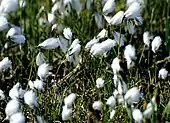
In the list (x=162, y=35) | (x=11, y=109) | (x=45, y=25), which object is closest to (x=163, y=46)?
(x=162, y=35)

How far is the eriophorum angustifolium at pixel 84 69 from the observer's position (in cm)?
189

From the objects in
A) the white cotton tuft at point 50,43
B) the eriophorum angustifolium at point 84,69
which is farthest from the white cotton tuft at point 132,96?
the white cotton tuft at point 50,43

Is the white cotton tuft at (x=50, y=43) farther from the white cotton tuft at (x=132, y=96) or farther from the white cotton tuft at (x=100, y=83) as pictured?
the white cotton tuft at (x=132, y=96)

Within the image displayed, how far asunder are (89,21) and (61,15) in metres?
0.18

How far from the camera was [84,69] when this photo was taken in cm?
234

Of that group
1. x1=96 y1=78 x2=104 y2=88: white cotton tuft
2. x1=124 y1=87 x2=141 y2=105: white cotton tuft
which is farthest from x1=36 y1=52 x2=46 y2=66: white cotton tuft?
x1=124 y1=87 x2=141 y2=105: white cotton tuft

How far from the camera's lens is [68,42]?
2.38 metres

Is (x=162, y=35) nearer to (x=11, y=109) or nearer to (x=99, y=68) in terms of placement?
(x=99, y=68)

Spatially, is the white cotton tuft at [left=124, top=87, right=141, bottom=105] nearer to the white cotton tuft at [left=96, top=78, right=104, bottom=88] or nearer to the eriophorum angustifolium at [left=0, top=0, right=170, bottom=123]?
the eriophorum angustifolium at [left=0, top=0, right=170, bottom=123]

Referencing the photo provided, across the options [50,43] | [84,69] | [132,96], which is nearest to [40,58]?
[50,43]

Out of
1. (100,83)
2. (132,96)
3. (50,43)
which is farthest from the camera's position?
(50,43)

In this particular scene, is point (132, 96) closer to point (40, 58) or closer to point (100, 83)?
point (100, 83)

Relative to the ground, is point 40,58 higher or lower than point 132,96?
higher

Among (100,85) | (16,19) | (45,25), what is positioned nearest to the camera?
(100,85)
